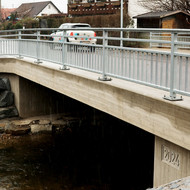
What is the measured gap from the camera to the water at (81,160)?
381 inches

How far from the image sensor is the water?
968cm

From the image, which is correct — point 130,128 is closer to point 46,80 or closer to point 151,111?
point 46,80

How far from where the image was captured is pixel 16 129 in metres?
14.0

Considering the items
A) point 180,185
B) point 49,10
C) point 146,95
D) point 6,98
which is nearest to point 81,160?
point 146,95

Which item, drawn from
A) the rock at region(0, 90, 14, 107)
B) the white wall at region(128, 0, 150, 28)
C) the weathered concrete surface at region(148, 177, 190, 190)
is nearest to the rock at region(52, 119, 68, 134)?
the rock at region(0, 90, 14, 107)

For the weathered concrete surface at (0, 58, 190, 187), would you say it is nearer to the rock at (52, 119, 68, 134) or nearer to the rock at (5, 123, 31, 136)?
the rock at (5, 123, 31, 136)

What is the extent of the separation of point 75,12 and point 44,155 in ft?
113

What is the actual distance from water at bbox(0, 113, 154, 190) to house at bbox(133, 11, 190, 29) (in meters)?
14.5

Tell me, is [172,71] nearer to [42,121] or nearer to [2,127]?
[42,121]

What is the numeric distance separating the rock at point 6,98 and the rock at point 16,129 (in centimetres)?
143

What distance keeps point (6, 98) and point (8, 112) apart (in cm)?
64

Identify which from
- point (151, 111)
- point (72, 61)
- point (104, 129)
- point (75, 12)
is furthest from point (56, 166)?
point (75, 12)

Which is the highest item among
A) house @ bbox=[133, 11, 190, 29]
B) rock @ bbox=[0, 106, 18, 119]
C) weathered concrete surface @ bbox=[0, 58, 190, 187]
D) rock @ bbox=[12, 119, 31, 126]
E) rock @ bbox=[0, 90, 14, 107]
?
house @ bbox=[133, 11, 190, 29]

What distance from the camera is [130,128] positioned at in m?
14.6
